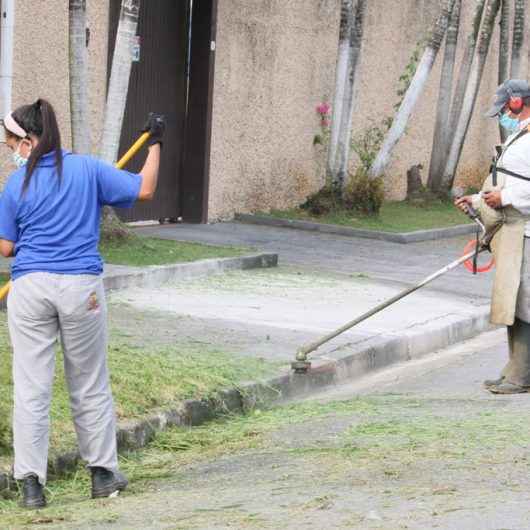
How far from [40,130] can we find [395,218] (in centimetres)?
1341

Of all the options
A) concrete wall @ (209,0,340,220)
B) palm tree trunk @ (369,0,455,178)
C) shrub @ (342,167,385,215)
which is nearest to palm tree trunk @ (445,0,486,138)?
palm tree trunk @ (369,0,455,178)

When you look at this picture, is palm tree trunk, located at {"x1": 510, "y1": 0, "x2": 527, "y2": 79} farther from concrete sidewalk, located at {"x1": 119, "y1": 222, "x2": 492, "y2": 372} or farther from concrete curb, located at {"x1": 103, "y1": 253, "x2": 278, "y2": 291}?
concrete curb, located at {"x1": 103, "y1": 253, "x2": 278, "y2": 291}

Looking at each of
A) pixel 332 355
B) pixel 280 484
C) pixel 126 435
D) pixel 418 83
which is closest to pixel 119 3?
pixel 418 83

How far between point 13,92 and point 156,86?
280cm

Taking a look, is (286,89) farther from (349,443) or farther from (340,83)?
(349,443)

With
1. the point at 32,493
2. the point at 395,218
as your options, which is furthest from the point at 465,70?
the point at 32,493

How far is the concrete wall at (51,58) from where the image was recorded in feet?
48.7

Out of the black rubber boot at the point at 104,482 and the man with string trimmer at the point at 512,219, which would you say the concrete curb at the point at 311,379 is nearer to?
the black rubber boot at the point at 104,482

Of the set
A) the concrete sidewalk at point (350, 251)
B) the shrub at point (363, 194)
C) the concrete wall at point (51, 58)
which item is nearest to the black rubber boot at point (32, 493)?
the concrete sidewalk at point (350, 251)

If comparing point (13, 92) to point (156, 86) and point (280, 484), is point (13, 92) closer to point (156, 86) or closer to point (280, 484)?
point (156, 86)

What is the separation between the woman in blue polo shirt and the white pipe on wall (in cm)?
694

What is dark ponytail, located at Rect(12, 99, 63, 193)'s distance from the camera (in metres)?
6.36

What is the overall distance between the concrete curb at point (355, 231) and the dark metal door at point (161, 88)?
41.1 inches

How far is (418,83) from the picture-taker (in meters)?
19.0
